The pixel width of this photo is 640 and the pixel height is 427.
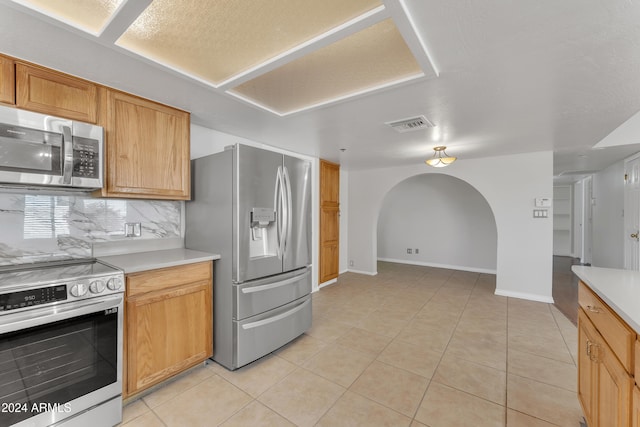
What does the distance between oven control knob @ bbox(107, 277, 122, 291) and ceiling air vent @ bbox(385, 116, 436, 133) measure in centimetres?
254

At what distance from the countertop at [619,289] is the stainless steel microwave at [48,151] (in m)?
2.87

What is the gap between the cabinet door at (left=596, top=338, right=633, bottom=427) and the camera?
39.8 inches

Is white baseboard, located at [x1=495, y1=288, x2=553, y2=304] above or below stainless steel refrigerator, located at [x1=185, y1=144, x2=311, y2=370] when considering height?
below

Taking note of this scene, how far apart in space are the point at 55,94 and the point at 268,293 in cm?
203

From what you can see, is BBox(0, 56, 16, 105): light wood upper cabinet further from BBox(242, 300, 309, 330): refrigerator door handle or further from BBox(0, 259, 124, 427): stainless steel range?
BBox(242, 300, 309, 330): refrigerator door handle

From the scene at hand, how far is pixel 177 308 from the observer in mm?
1971

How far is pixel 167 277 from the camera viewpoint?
1902 millimetres

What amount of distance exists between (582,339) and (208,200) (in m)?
2.84

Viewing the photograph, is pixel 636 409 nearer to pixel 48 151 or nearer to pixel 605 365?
pixel 605 365

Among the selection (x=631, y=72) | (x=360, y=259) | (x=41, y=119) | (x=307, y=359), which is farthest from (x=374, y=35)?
(x=360, y=259)

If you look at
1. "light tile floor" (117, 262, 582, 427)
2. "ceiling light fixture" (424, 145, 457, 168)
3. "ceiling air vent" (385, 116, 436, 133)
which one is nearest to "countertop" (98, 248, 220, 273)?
"light tile floor" (117, 262, 582, 427)

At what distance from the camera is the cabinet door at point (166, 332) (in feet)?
5.74

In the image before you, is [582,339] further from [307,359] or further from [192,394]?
[192,394]

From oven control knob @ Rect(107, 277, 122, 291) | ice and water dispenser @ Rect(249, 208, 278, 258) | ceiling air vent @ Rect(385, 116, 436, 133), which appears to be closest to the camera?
oven control knob @ Rect(107, 277, 122, 291)
